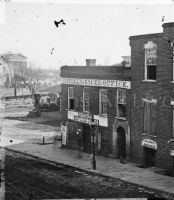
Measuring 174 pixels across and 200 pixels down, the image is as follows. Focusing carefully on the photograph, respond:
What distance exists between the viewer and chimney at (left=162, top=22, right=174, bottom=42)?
22966 millimetres

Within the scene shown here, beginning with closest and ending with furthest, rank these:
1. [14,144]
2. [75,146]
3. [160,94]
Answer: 1. [160,94]
2. [75,146]
3. [14,144]

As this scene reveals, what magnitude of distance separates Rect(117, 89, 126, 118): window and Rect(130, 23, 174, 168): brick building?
106 cm

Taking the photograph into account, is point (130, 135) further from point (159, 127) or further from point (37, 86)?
point (37, 86)

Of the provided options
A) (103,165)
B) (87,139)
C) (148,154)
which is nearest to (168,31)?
(148,154)

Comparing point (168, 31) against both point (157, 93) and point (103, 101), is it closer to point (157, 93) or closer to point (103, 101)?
point (157, 93)

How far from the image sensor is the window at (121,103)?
27.9m

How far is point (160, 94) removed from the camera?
24.5 meters

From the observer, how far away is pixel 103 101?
29734 millimetres

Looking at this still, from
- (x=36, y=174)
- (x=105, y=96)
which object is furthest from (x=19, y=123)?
(x=36, y=174)

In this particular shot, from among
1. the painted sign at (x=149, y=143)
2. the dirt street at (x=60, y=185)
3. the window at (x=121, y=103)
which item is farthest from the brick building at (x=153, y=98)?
the dirt street at (x=60, y=185)

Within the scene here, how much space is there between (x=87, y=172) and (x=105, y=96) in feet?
22.9

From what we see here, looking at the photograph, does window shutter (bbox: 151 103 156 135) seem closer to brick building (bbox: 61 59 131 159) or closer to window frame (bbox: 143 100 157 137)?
window frame (bbox: 143 100 157 137)

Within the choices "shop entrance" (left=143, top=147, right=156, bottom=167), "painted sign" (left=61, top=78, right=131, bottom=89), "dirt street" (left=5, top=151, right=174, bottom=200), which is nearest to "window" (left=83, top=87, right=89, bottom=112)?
"painted sign" (left=61, top=78, right=131, bottom=89)

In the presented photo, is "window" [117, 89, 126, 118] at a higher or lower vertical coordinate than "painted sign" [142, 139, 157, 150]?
higher
